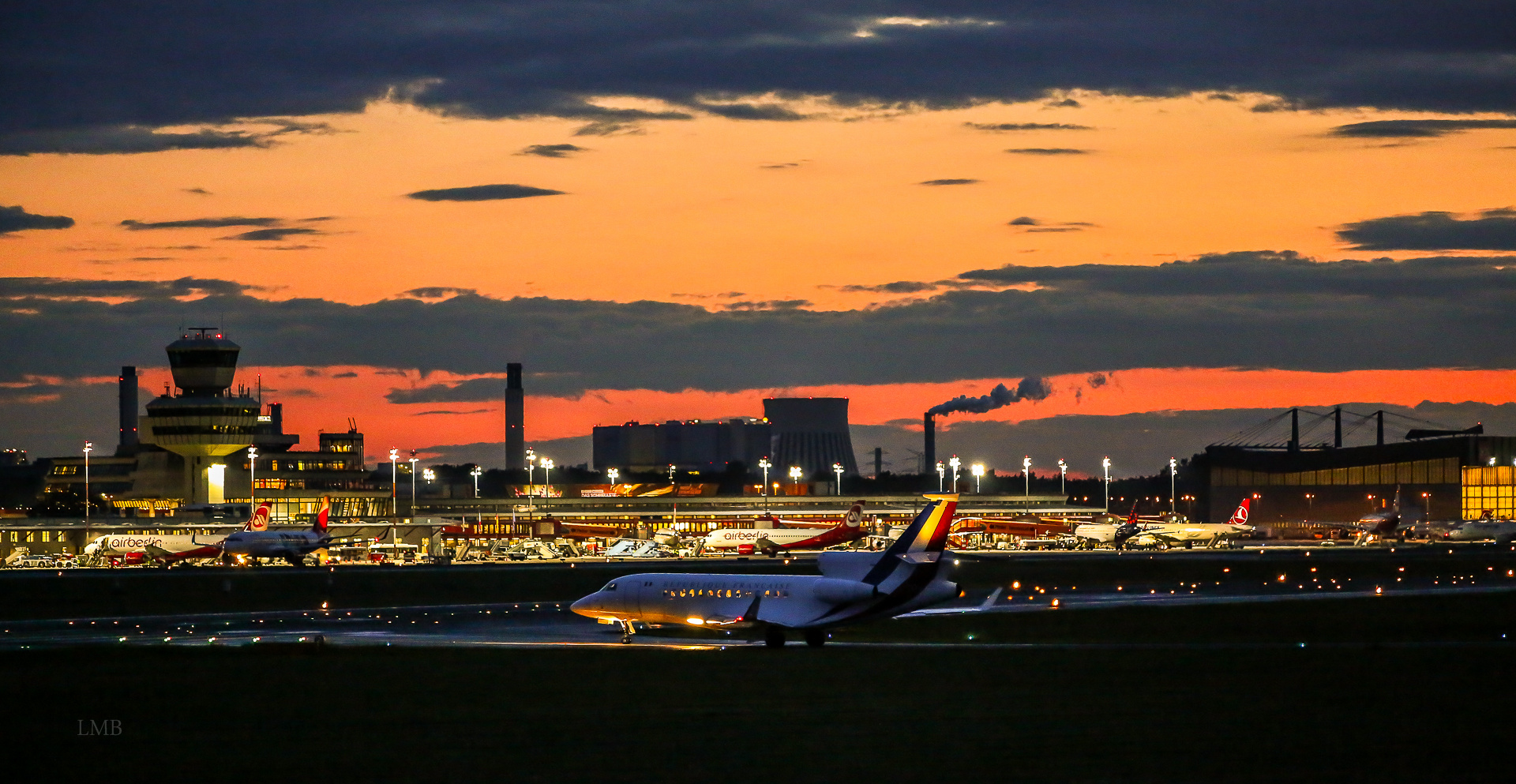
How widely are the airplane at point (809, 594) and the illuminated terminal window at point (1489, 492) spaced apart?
6448 inches

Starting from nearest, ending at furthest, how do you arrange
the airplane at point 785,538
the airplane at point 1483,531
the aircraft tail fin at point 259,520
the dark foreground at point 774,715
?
the dark foreground at point 774,715
the aircraft tail fin at point 259,520
the airplane at point 785,538
the airplane at point 1483,531

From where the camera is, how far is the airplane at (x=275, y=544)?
425ft

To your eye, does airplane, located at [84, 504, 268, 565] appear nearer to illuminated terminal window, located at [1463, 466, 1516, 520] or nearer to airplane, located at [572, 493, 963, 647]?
airplane, located at [572, 493, 963, 647]

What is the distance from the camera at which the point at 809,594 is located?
49.5 m

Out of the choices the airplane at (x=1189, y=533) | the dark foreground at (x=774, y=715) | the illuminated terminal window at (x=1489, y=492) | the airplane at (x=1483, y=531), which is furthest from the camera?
the illuminated terminal window at (x=1489, y=492)

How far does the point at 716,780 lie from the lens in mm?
23250

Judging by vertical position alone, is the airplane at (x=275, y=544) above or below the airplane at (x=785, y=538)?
above

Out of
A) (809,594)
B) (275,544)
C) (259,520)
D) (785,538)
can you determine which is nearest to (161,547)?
(259,520)

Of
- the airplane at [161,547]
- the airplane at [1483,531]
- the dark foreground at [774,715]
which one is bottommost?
the airplane at [1483,531]

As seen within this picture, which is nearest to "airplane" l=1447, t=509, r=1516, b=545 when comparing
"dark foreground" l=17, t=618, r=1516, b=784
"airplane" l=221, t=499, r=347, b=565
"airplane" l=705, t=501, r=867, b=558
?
"airplane" l=705, t=501, r=867, b=558

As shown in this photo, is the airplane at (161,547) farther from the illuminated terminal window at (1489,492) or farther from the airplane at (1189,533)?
the illuminated terminal window at (1489,492)

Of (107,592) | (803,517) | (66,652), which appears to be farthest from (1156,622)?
(803,517)

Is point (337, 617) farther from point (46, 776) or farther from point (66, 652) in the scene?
point (46, 776)

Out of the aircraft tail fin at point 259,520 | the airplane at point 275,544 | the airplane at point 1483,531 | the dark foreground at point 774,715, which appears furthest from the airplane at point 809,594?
the airplane at point 1483,531
